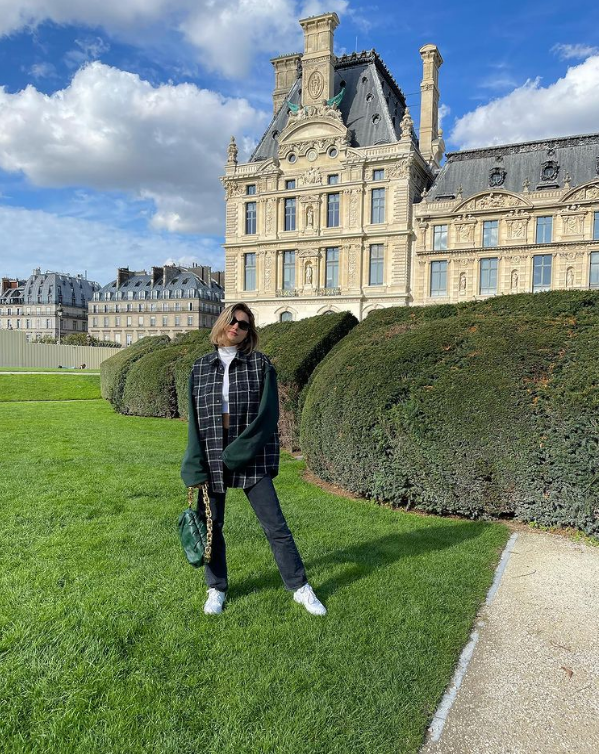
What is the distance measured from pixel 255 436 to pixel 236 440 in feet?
0.44

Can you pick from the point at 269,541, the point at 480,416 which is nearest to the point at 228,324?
the point at 269,541

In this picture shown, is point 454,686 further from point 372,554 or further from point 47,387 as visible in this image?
point 47,387

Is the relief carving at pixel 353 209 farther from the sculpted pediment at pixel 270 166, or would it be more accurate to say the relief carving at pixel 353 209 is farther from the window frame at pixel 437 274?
the window frame at pixel 437 274

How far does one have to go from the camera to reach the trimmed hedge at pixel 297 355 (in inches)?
404

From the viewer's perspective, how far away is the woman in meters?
3.80

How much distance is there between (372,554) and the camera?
4.93 meters

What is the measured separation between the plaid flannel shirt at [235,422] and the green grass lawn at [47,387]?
2122 cm

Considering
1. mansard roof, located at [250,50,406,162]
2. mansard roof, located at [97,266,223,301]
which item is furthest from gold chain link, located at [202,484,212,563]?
mansard roof, located at [97,266,223,301]

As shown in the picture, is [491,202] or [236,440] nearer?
[236,440]

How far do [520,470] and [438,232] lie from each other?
119ft

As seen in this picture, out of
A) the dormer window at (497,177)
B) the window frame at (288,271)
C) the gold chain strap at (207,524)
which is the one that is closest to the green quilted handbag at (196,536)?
the gold chain strap at (207,524)

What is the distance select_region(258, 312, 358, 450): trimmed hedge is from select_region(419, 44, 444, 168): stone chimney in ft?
124

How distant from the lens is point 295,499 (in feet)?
22.6

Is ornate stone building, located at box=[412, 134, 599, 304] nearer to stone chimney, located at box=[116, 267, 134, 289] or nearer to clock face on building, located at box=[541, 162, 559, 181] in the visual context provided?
clock face on building, located at box=[541, 162, 559, 181]
